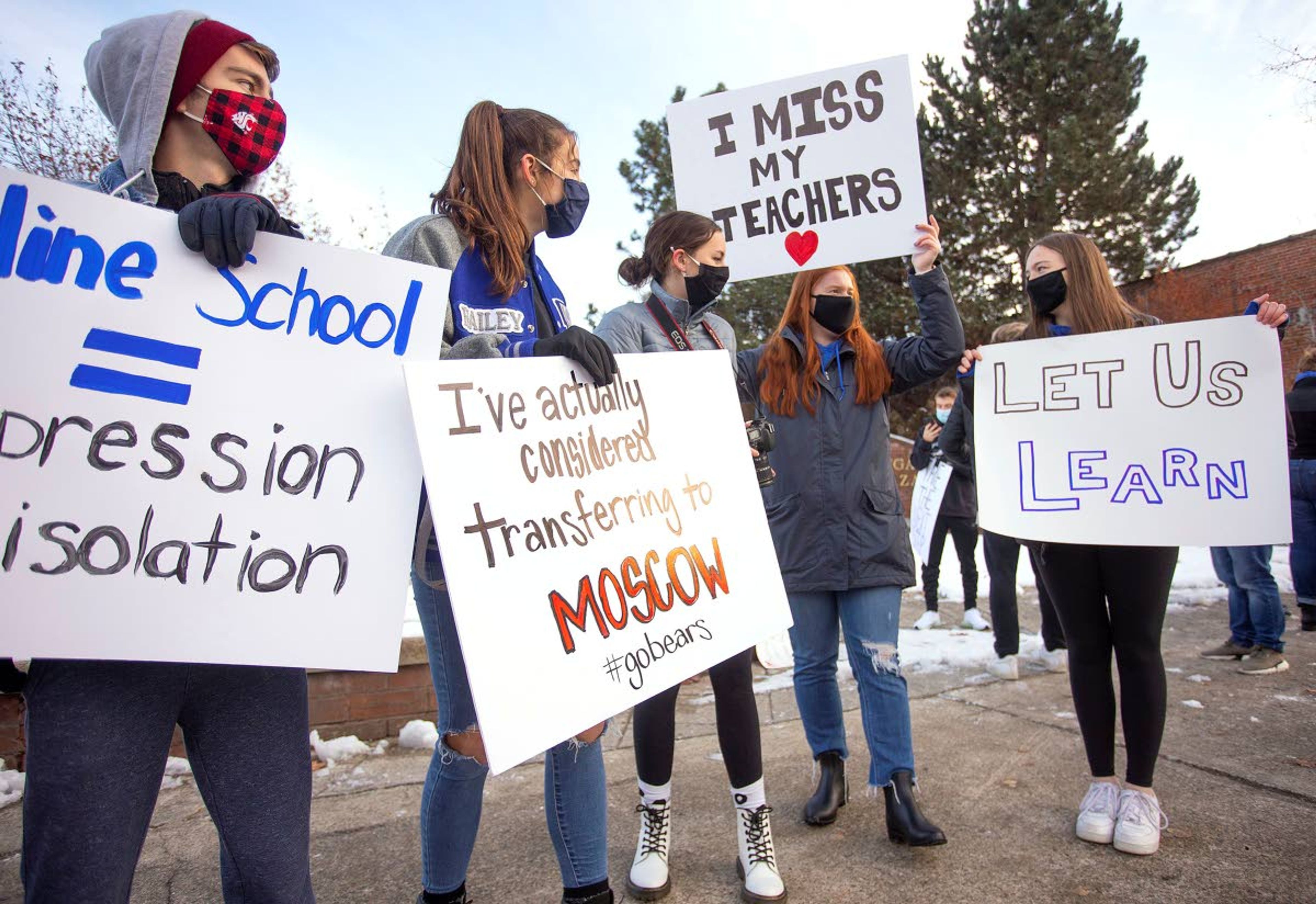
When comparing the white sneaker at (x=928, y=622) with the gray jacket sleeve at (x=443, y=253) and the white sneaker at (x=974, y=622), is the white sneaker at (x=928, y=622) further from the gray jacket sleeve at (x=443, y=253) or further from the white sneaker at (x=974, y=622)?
the gray jacket sleeve at (x=443, y=253)

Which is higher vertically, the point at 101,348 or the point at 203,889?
the point at 101,348

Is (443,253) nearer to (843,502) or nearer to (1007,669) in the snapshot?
(843,502)

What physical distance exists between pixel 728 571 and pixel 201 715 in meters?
1.10

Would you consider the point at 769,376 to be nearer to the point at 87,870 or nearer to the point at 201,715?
the point at 201,715

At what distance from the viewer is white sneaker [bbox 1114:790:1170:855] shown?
2.32 meters

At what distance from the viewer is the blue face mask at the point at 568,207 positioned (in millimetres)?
2002

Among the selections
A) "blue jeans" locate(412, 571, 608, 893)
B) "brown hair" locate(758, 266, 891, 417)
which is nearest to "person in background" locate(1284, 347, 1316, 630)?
"brown hair" locate(758, 266, 891, 417)

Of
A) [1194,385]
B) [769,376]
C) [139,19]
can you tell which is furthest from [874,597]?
[139,19]

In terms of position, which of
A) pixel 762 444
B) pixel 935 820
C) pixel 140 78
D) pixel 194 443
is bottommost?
pixel 935 820

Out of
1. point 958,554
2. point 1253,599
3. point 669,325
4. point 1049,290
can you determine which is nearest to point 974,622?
point 958,554

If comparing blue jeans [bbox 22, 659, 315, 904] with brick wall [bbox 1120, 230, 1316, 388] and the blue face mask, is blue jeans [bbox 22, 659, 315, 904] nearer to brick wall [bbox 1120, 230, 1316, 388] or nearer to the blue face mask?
the blue face mask

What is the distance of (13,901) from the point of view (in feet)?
7.63

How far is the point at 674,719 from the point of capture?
2396mm

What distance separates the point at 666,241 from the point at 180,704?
72.3 inches
